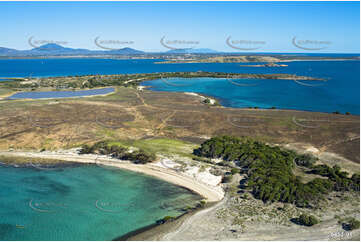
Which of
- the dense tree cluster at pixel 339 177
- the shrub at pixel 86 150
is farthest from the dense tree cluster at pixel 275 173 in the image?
the shrub at pixel 86 150

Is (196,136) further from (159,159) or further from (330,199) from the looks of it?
(330,199)

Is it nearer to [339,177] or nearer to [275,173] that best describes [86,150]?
[275,173]

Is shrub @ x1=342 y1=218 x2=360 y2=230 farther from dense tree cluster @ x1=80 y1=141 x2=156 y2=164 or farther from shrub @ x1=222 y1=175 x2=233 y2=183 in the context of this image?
dense tree cluster @ x1=80 y1=141 x2=156 y2=164

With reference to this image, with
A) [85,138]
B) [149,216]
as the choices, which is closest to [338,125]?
[149,216]

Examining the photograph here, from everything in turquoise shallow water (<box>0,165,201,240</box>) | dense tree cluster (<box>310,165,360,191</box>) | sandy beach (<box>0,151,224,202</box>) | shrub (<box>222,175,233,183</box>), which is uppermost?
dense tree cluster (<box>310,165,360,191</box>)

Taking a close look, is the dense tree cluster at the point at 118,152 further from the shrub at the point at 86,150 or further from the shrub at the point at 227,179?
the shrub at the point at 227,179

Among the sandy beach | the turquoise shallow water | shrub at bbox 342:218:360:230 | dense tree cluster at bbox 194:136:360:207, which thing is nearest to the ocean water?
dense tree cluster at bbox 194:136:360:207
